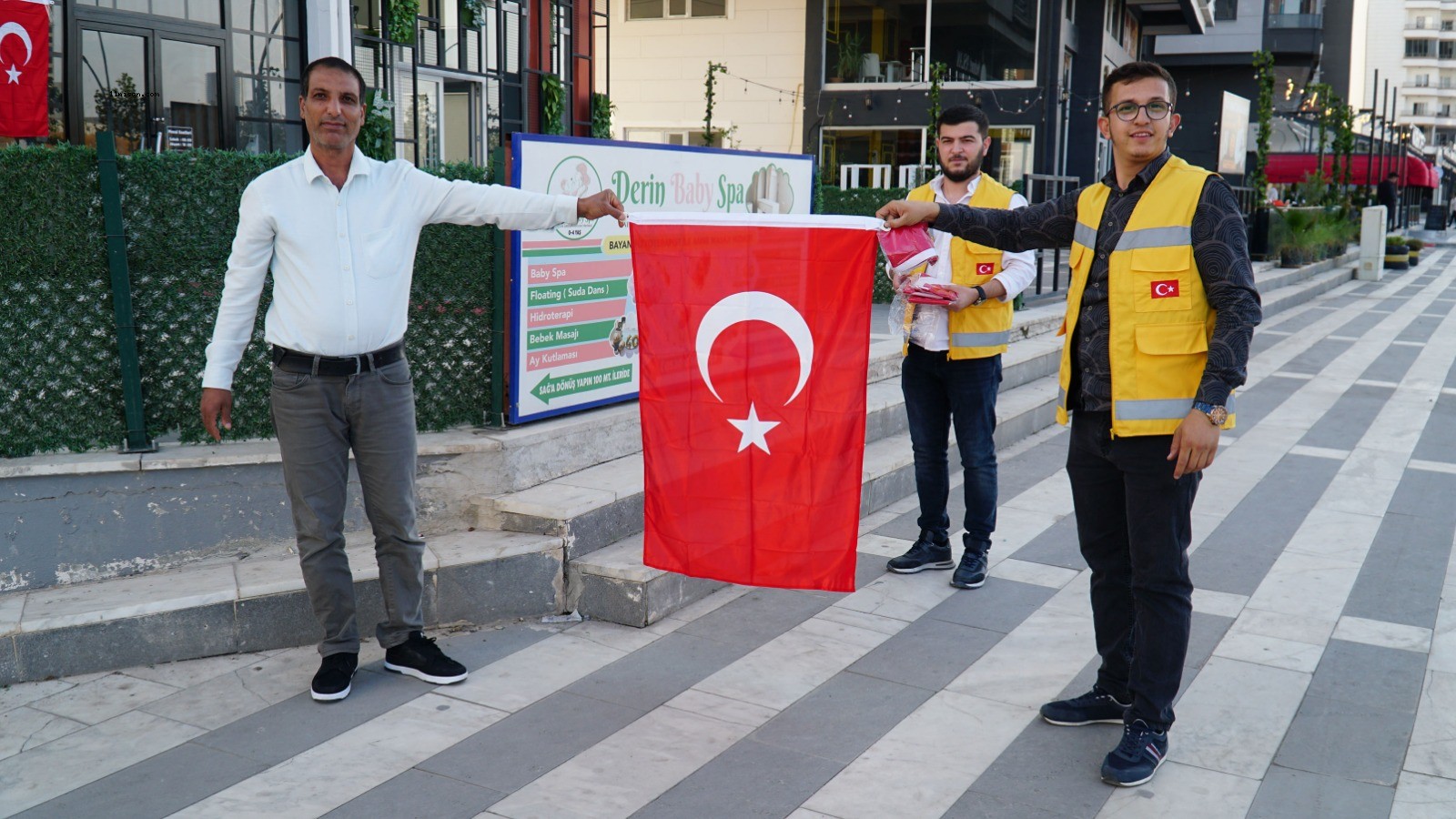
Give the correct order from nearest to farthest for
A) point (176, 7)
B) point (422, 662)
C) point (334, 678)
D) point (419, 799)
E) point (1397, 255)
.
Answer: point (419, 799), point (334, 678), point (422, 662), point (176, 7), point (1397, 255)

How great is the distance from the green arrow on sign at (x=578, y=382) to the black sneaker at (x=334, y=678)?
2.05m

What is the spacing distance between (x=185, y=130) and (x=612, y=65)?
18566 millimetres

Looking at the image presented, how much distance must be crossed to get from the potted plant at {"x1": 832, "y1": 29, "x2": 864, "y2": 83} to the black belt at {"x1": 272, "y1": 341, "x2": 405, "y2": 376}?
26.2 m

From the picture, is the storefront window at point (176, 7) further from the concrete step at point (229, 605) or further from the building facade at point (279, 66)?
the concrete step at point (229, 605)

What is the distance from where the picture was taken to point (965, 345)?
5426 mm

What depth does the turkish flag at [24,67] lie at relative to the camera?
9352 millimetres

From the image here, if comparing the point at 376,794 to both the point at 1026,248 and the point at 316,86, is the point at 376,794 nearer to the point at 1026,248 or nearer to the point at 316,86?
the point at 316,86

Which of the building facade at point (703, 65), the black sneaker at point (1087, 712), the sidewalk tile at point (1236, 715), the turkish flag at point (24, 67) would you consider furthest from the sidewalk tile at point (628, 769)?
the building facade at point (703, 65)

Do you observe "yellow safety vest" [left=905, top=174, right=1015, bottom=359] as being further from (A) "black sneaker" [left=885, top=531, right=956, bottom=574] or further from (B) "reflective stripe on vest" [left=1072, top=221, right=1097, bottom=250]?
(B) "reflective stripe on vest" [left=1072, top=221, right=1097, bottom=250]

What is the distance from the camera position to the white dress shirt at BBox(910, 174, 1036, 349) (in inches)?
215

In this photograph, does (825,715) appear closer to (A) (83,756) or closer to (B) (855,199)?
(A) (83,756)

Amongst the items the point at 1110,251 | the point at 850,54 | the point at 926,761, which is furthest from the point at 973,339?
the point at 850,54

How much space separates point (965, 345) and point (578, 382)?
2.10 metres

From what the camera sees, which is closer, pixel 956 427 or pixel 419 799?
pixel 419 799
